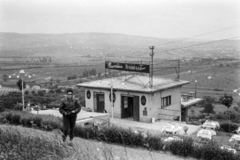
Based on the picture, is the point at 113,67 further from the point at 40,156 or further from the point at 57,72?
the point at 57,72

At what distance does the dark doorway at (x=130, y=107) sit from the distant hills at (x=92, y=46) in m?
101

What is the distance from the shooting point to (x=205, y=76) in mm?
78375

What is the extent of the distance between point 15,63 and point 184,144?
9803cm

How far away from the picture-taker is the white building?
22.2 metres

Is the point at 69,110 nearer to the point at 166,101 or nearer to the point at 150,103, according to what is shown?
the point at 150,103

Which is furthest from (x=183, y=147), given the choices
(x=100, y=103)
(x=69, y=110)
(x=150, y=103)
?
(x=100, y=103)

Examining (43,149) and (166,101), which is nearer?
(43,149)

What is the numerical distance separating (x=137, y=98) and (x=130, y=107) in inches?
60.4

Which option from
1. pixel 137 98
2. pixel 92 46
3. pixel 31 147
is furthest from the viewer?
pixel 92 46

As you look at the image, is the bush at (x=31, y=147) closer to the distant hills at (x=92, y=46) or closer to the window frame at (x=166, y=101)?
the window frame at (x=166, y=101)

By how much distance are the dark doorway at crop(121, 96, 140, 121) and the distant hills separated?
10131cm

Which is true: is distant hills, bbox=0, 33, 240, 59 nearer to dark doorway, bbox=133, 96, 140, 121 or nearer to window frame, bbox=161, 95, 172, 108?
window frame, bbox=161, 95, 172, 108

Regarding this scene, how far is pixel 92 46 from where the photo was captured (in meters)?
162

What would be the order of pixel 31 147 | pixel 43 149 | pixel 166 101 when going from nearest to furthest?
pixel 43 149 < pixel 31 147 < pixel 166 101
